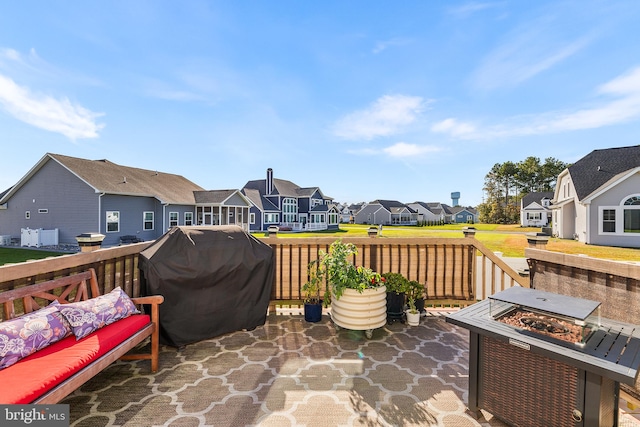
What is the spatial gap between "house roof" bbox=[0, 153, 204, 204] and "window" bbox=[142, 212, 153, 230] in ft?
4.07

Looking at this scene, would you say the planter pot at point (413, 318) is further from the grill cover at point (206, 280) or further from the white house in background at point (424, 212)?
the white house in background at point (424, 212)

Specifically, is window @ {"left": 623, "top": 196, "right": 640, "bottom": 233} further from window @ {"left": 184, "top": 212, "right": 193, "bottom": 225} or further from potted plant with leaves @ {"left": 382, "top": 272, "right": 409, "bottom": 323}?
window @ {"left": 184, "top": 212, "right": 193, "bottom": 225}

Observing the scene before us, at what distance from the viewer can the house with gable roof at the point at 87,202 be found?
14.8m

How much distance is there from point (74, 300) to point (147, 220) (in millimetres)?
16965

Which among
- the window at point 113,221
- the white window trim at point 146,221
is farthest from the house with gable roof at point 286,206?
the window at point 113,221

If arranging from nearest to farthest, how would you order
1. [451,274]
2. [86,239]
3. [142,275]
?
[86,239] < [142,275] < [451,274]

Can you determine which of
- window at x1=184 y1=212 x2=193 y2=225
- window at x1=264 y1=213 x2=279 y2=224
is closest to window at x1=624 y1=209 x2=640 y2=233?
window at x1=184 y1=212 x2=193 y2=225

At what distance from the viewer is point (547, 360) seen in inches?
64.7

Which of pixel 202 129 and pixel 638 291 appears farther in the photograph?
pixel 202 129

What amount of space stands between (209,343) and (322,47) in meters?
7.75

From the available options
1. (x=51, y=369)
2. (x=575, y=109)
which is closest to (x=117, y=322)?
(x=51, y=369)

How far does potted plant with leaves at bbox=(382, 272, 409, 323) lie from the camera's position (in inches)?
153

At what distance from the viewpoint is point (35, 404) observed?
1574mm

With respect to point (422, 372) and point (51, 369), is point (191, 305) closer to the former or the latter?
point (51, 369)
